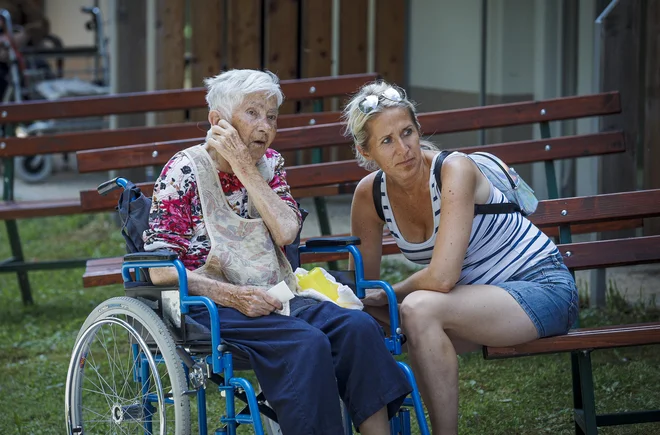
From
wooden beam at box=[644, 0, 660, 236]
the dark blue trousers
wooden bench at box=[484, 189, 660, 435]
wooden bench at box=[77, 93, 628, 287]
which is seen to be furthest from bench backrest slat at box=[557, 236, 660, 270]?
wooden beam at box=[644, 0, 660, 236]

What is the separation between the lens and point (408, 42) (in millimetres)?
8953

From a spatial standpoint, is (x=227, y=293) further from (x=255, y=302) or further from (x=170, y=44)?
(x=170, y=44)

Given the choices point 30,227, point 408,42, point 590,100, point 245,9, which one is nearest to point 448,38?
point 408,42

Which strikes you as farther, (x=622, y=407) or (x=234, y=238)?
(x=622, y=407)

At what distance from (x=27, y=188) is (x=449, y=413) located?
27.0 ft

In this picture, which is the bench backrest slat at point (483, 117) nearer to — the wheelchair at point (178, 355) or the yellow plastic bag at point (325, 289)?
the wheelchair at point (178, 355)

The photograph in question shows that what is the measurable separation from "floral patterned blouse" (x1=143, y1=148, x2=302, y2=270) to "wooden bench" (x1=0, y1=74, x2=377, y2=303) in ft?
8.35

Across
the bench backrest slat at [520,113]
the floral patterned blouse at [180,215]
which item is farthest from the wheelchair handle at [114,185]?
the bench backrest slat at [520,113]

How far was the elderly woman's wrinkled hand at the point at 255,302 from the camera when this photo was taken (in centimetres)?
351

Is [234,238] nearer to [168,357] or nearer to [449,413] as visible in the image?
[168,357]

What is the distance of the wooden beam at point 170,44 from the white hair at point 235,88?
516cm

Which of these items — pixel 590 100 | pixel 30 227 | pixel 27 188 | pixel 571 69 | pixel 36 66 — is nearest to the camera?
pixel 590 100

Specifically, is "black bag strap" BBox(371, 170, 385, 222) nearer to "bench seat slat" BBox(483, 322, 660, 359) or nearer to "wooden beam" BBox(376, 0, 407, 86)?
"bench seat slat" BBox(483, 322, 660, 359)

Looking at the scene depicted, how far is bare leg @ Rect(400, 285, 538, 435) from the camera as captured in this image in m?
3.58
